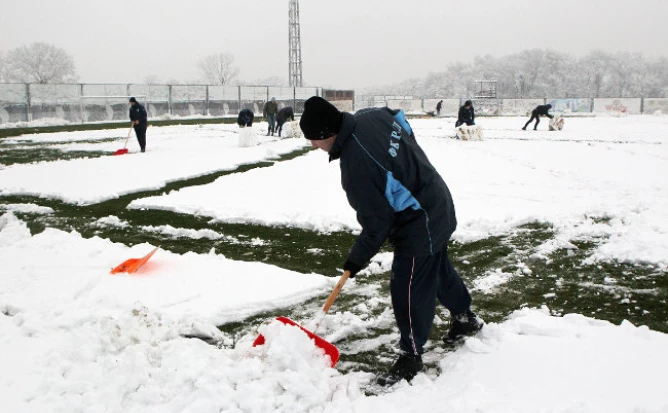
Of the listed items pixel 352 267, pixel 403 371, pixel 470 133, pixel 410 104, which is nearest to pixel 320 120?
pixel 352 267

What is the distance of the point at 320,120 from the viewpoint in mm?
2625

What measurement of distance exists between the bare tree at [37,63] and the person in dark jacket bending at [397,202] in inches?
3131

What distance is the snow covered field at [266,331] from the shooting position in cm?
262

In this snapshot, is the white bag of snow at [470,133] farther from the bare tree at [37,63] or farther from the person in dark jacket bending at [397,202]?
the bare tree at [37,63]

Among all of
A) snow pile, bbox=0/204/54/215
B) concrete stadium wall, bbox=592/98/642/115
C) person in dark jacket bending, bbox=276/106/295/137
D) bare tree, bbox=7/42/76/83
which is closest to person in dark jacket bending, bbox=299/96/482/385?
snow pile, bbox=0/204/54/215

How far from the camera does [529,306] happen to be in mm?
3828

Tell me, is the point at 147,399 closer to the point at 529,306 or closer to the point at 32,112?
the point at 529,306

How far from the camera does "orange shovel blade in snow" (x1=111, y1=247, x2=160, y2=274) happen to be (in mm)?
4676

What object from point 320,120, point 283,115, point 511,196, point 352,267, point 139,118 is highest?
point 283,115

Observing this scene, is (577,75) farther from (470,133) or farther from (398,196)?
(398,196)

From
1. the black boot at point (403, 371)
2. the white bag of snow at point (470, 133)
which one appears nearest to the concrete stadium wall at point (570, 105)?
the white bag of snow at point (470, 133)

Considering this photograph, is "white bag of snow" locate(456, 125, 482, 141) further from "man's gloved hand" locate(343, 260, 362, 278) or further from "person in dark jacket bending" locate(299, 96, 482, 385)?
"man's gloved hand" locate(343, 260, 362, 278)

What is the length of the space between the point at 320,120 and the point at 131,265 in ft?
9.57

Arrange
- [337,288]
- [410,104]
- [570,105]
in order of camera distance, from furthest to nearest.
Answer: [410,104] < [570,105] < [337,288]
